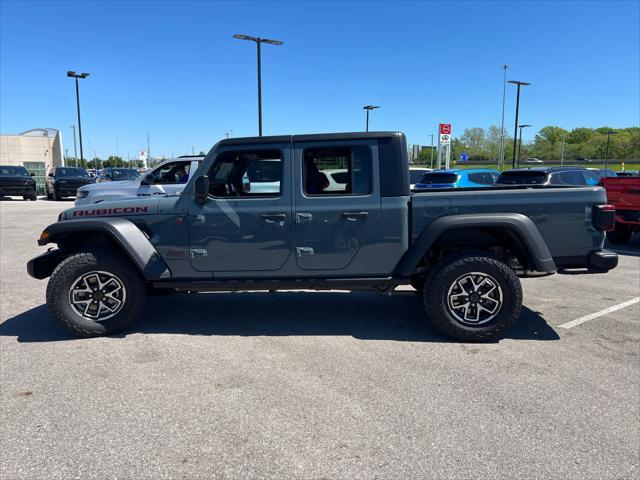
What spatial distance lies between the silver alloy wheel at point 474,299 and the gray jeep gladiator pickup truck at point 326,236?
0.01 m

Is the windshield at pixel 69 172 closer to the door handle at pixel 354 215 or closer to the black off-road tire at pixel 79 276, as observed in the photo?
the black off-road tire at pixel 79 276

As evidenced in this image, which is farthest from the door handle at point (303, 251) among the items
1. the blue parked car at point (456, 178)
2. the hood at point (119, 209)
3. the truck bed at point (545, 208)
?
the blue parked car at point (456, 178)

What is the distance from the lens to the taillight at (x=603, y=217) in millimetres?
4176

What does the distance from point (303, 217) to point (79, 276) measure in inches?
85.1

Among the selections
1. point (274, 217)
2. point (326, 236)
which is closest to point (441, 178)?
point (326, 236)

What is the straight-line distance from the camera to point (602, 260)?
425cm

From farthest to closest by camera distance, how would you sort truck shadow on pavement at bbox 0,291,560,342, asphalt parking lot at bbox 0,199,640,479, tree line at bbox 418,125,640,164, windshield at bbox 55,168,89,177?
tree line at bbox 418,125,640,164
windshield at bbox 55,168,89,177
truck shadow on pavement at bbox 0,291,560,342
asphalt parking lot at bbox 0,199,640,479

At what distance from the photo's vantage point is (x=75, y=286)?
4.43 metres

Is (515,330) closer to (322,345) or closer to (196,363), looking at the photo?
(322,345)


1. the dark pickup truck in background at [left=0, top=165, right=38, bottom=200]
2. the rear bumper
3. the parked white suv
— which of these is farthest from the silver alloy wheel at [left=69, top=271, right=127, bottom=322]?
the dark pickup truck in background at [left=0, top=165, right=38, bottom=200]

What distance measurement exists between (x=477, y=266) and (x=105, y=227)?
134 inches

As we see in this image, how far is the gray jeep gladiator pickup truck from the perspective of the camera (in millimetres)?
4246

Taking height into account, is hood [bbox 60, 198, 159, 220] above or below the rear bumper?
above

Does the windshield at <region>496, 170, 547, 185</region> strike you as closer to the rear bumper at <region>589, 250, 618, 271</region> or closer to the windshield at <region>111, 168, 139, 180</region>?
the rear bumper at <region>589, 250, 618, 271</region>
